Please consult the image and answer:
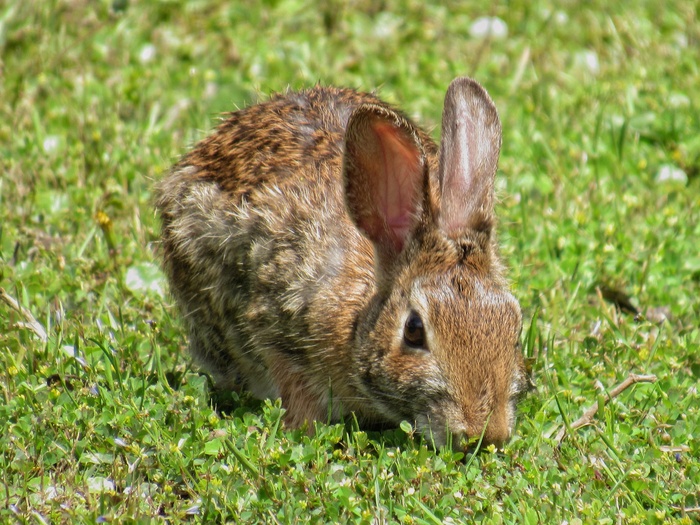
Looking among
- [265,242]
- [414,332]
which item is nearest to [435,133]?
[265,242]

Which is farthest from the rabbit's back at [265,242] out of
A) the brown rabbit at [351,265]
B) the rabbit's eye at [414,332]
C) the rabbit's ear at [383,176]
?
the rabbit's eye at [414,332]

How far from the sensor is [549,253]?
637 centimetres

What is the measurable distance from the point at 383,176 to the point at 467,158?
37 centimetres

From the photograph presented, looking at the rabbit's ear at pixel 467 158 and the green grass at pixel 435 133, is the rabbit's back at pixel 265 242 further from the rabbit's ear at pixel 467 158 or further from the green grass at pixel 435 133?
the rabbit's ear at pixel 467 158

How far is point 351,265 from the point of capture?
5082 millimetres

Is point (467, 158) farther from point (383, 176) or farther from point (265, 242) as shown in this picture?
point (265, 242)

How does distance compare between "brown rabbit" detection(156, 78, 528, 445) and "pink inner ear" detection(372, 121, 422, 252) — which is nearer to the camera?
"brown rabbit" detection(156, 78, 528, 445)

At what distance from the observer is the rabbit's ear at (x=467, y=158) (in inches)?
188

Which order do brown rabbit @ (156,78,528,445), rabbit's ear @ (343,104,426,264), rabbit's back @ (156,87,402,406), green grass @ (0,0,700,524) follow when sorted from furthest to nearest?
rabbit's back @ (156,87,402,406) < rabbit's ear @ (343,104,426,264) < brown rabbit @ (156,78,528,445) < green grass @ (0,0,700,524)

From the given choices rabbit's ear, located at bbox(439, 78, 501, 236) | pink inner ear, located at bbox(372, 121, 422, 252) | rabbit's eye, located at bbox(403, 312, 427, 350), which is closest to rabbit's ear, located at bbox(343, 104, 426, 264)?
pink inner ear, located at bbox(372, 121, 422, 252)

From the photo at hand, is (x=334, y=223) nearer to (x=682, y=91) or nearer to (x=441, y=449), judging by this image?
(x=441, y=449)

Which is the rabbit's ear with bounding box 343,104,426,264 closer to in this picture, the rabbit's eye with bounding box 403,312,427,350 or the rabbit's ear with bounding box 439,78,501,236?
the rabbit's ear with bounding box 439,78,501,236

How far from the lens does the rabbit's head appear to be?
4.38 metres

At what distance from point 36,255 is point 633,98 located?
14.2ft
